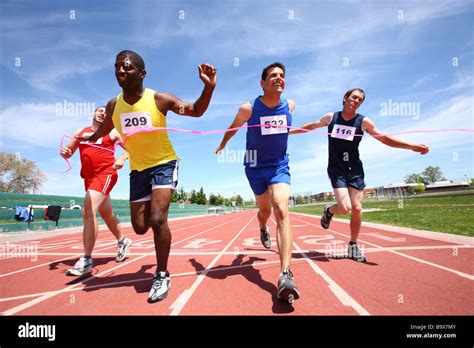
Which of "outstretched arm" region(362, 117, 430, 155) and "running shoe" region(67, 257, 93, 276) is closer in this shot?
"running shoe" region(67, 257, 93, 276)

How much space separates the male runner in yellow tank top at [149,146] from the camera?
2971 millimetres

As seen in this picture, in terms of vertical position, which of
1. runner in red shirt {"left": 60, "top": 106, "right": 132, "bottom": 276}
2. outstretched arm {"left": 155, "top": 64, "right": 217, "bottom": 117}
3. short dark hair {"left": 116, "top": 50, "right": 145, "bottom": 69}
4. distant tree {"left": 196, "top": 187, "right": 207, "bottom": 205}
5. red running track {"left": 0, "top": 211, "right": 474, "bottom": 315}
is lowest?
distant tree {"left": 196, "top": 187, "right": 207, "bottom": 205}

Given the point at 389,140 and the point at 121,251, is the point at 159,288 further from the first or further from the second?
the point at 389,140

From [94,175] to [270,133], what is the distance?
2.97m

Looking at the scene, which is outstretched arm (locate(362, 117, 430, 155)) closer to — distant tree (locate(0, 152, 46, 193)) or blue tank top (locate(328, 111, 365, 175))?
blue tank top (locate(328, 111, 365, 175))

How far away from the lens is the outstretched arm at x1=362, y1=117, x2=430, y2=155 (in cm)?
404

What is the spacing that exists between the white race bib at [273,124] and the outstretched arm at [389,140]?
1852mm

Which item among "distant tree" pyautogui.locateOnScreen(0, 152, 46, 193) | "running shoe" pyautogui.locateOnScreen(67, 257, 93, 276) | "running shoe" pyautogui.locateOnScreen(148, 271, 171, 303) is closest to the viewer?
"running shoe" pyautogui.locateOnScreen(148, 271, 171, 303)

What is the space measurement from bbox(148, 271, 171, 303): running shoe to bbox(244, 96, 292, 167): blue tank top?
185 cm

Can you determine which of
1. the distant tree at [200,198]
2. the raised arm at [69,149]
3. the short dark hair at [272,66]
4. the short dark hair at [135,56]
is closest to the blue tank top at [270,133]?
the short dark hair at [272,66]

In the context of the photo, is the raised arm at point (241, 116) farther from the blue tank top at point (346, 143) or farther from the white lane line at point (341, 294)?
the white lane line at point (341, 294)

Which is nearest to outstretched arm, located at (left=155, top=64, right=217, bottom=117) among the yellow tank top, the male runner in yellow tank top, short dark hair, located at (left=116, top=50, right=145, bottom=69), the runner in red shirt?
the male runner in yellow tank top
